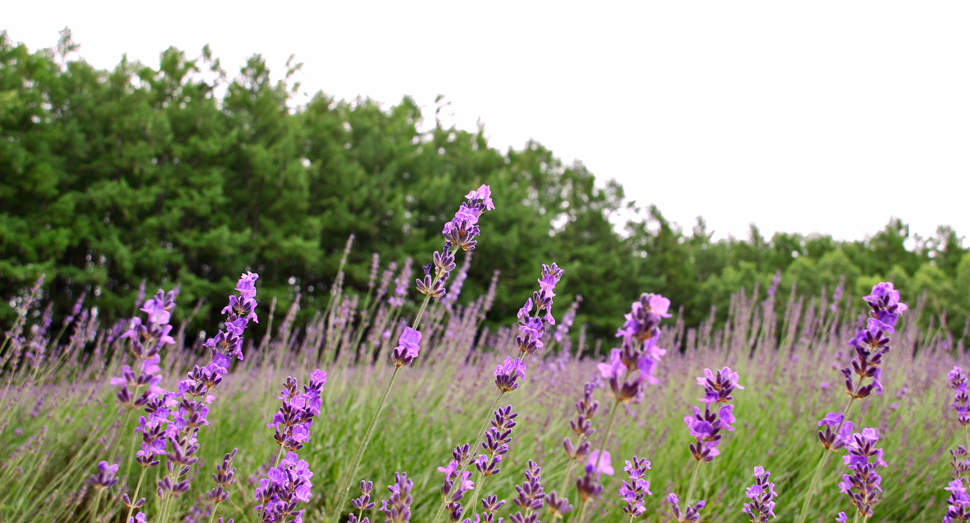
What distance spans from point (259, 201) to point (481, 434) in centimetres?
1510

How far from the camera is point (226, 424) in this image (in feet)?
11.9

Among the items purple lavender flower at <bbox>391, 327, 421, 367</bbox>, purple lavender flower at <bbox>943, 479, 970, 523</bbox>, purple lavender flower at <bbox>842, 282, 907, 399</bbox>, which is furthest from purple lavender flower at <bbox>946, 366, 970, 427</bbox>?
purple lavender flower at <bbox>391, 327, 421, 367</bbox>

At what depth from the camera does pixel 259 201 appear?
1483cm

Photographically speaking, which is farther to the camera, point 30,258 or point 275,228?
point 275,228

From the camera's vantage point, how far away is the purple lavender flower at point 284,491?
1.24 m

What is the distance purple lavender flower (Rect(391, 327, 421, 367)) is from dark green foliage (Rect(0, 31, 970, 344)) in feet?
25.1

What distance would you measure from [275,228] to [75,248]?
4183 millimetres

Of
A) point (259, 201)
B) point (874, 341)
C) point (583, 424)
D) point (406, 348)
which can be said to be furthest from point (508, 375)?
point (259, 201)

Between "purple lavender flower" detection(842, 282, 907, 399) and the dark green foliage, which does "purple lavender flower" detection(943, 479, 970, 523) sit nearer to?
"purple lavender flower" detection(842, 282, 907, 399)

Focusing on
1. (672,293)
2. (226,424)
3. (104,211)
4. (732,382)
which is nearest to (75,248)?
(104,211)

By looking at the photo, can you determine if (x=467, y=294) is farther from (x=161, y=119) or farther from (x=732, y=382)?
(x=732, y=382)

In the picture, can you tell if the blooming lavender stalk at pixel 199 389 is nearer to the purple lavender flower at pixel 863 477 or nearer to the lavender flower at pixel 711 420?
the lavender flower at pixel 711 420

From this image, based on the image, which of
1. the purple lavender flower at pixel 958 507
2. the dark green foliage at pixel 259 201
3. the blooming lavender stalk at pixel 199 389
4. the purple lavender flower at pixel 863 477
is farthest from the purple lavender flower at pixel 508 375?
the dark green foliage at pixel 259 201

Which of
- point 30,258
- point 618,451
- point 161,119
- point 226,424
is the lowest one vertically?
point 30,258
